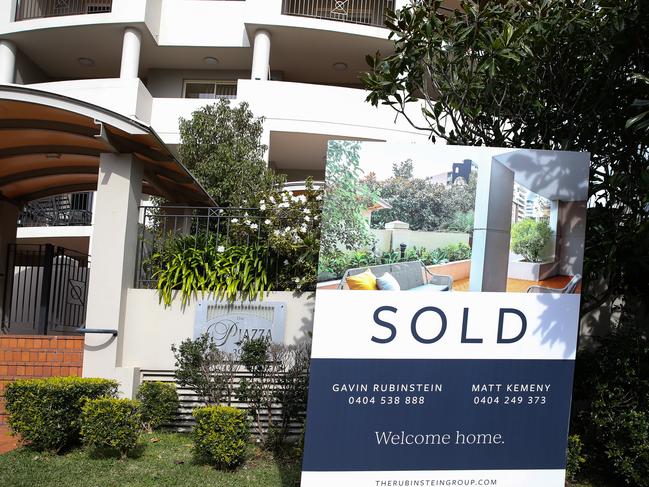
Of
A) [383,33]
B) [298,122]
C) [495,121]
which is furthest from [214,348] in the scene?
[383,33]

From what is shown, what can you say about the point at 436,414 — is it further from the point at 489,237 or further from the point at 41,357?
the point at 41,357

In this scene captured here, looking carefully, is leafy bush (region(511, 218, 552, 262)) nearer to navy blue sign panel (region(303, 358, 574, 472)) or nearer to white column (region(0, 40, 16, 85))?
navy blue sign panel (region(303, 358, 574, 472))

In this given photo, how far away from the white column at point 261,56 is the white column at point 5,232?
8004 mm

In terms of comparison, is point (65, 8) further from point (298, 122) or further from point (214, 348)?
point (214, 348)

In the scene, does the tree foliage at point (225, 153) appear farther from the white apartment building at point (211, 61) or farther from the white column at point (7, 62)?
the white column at point (7, 62)

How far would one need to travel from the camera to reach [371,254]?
5117 mm

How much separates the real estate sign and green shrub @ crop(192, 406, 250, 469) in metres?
1.70

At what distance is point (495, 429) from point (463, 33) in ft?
13.7

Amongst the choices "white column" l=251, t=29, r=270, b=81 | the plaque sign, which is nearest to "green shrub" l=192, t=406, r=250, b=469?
the plaque sign

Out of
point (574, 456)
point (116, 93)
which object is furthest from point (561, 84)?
point (116, 93)

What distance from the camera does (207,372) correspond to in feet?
24.5

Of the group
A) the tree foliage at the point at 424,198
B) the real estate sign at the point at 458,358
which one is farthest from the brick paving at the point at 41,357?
the tree foliage at the point at 424,198

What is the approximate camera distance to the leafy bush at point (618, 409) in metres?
6.39

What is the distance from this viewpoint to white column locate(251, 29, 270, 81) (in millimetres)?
17266
